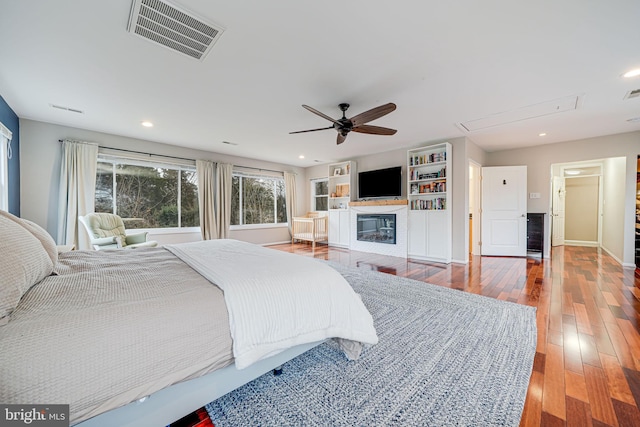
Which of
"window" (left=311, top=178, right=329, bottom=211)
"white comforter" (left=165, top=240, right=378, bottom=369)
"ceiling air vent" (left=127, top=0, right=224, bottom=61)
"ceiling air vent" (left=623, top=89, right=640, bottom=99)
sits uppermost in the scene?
"ceiling air vent" (left=127, top=0, right=224, bottom=61)

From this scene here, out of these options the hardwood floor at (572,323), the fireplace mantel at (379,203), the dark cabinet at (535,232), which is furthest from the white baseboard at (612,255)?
the fireplace mantel at (379,203)

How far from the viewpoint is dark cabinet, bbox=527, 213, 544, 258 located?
506cm

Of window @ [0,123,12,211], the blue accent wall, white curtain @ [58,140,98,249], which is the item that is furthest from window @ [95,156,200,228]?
→ window @ [0,123,12,211]

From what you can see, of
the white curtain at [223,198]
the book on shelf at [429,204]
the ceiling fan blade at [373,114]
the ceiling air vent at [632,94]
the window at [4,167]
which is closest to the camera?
the ceiling fan blade at [373,114]

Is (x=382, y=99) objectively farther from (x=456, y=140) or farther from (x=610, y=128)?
(x=610, y=128)

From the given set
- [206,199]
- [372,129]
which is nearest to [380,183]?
[372,129]

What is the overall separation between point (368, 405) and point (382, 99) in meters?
2.92

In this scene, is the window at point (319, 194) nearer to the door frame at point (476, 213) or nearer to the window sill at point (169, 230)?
the window sill at point (169, 230)

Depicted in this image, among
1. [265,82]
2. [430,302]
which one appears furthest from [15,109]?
[430,302]

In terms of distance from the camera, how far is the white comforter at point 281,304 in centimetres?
116

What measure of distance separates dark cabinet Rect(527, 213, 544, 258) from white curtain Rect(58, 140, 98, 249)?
829 cm

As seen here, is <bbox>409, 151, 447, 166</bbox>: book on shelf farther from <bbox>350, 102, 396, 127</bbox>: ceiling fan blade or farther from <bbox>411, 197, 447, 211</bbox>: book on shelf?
<bbox>350, 102, 396, 127</bbox>: ceiling fan blade

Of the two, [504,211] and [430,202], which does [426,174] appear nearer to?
[430,202]

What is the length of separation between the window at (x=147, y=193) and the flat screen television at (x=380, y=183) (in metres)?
3.79
